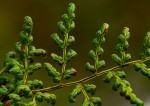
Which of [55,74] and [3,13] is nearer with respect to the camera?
[55,74]

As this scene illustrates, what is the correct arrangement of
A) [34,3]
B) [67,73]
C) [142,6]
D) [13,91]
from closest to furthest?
1. [13,91]
2. [67,73]
3. [34,3]
4. [142,6]

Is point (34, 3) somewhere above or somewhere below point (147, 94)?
above

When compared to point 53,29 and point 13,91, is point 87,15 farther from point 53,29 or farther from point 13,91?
point 13,91

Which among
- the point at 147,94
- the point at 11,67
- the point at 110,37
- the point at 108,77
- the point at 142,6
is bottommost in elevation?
the point at 108,77

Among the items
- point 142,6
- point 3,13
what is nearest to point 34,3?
point 3,13

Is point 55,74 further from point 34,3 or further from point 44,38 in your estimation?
point 34,3

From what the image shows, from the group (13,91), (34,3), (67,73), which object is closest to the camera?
(13,91)

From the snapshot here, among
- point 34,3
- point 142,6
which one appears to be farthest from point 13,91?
point 142,6
